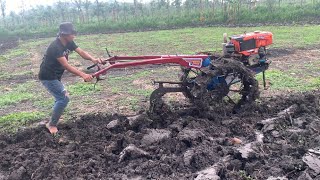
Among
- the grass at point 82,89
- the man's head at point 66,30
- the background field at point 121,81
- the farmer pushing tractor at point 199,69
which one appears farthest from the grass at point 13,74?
the man's head at point 66,30

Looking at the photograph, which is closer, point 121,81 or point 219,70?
point 219,70

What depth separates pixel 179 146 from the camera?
6.01 metres

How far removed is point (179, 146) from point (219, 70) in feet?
6.38

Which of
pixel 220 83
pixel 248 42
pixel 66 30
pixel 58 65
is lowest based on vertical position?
pixel 220 83

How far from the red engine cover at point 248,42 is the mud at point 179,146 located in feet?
3.63

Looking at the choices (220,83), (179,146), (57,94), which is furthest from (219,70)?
(57,94)

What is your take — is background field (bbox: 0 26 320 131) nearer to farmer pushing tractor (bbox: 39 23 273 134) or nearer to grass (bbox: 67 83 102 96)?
grass (bbox: 67 83 102 96)

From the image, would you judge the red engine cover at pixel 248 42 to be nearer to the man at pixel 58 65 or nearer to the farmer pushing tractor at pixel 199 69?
the farmer pushing tractor at pixel 199 69

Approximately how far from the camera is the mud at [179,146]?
17.4 feet

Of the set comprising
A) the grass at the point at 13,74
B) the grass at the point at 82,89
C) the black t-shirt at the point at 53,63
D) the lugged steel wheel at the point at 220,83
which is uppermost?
the black t-shirt at the point at 53,63

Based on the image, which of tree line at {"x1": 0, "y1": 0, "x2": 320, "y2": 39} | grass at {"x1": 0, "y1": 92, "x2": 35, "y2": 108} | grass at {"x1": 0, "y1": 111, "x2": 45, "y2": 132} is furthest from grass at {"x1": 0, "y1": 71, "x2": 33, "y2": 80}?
tree line at {"x1": 0, "y1": 0, "x2": 320, "y2": 39}

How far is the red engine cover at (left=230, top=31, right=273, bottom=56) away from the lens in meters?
7.52

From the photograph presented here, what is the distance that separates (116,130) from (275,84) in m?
4.65

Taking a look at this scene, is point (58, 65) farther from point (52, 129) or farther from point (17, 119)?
point (17, 119)
